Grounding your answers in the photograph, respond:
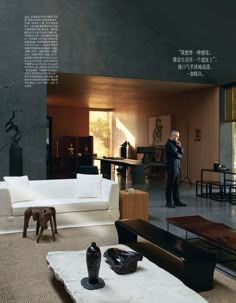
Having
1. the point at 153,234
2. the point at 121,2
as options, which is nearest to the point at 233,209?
the point at 153,234

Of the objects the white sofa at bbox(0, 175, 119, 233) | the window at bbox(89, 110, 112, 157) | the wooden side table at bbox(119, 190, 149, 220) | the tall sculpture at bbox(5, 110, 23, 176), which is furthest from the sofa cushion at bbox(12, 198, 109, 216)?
the window at bbox(89, 110, 112, 157)

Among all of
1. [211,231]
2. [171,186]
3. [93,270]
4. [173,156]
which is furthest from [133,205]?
[93,270]

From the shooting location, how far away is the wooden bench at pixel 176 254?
3.19 metres

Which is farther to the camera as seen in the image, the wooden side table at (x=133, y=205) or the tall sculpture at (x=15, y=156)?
the tall sculpture at (x=15, y=156)

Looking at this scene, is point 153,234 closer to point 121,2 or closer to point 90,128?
point 121,2

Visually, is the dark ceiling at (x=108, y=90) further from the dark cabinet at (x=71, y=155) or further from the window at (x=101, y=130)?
A: the window at (x=101, y=130)

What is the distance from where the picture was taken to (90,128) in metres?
17.6

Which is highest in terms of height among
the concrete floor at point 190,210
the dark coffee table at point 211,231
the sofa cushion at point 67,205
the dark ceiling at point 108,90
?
the dark ceiling at point 108,90

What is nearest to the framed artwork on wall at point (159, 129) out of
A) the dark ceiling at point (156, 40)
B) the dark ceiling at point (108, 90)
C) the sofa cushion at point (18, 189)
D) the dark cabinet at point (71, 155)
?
the dark ceiling at point (108, 90)

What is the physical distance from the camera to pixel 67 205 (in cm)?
538

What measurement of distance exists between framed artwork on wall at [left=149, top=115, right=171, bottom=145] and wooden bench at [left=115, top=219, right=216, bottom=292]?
8.30m

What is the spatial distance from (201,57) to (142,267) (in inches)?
288

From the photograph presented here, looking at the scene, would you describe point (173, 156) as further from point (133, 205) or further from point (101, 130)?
point (101, 130)

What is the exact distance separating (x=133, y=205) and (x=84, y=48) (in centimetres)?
442
